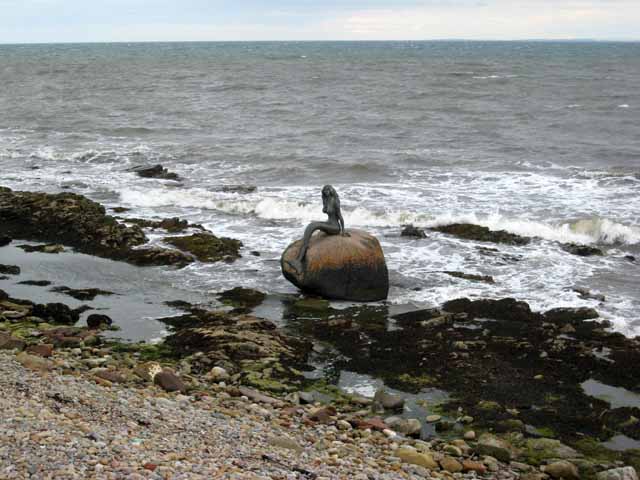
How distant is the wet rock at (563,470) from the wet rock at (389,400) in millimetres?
2705

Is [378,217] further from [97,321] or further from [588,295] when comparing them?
[97,321]

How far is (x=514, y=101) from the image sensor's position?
2277 inches

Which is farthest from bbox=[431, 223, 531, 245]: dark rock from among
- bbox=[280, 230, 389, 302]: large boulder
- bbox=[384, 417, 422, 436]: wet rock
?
bbox=[384, 417, 422, 436]: wet rock

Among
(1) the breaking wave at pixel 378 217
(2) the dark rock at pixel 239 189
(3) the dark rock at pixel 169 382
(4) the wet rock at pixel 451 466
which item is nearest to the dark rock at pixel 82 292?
(3) the dark rock at pixel 169 382

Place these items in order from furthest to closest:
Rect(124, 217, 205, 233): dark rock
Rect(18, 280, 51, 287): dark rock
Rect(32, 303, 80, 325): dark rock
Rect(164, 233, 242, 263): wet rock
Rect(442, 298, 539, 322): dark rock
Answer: Rect(124, 217, 205, 233): dark rock
Rect(164, 233, 242, 263): wet rock
Rect(18, 280, 51, 287): dark rock
Rect(442, 298, 539, 322): dark rock
Rect(32, 303, 80, 325): dark rock

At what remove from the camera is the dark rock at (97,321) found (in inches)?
606

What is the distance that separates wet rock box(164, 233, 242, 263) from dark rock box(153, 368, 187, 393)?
8.11 meters

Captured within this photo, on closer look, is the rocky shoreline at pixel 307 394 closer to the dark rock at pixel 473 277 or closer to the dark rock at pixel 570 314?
the dark rock at pixel 570 314

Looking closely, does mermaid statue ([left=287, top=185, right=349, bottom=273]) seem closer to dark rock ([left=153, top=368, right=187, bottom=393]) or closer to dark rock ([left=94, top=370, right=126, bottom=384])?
dark rock ([left=153, top=368, right=187, bottom=393])

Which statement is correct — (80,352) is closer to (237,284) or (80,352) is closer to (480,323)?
(237,284)

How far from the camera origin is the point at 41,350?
42.4 feet

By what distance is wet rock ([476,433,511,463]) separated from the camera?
10.8m

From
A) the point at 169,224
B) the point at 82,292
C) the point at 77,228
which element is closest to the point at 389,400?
the point at 82,292

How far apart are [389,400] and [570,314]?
600 centimetres
